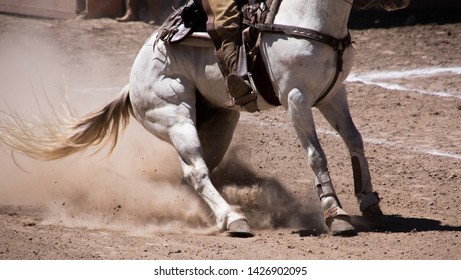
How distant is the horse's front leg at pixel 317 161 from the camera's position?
21.8 feet

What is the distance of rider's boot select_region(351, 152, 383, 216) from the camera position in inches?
275

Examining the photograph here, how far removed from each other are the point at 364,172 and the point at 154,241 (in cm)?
156

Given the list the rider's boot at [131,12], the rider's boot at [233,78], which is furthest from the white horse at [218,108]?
the rider's boot at [131,12]

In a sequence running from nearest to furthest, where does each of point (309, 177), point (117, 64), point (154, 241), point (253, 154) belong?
point (154, 241)
point (309, 177)
point (253, 154)
point (117, 64)

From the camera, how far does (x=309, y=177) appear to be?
8.48 m

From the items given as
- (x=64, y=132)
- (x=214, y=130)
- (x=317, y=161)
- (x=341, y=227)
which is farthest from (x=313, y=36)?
(x=64, y=132)

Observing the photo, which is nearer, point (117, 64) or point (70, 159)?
point (70, 159)

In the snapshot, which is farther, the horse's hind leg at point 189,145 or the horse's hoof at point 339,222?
the horse's hind leg at point 189,145

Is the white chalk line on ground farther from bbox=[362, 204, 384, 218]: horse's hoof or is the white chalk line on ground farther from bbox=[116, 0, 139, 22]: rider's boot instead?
bbox=[362, 204, 384, 218]: horse's hoof

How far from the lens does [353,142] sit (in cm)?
699

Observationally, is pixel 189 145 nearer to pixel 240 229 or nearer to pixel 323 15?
pixel 240 229

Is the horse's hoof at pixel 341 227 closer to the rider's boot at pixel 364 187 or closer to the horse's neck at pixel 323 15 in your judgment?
the rider's boot at pixel 364 187
